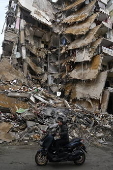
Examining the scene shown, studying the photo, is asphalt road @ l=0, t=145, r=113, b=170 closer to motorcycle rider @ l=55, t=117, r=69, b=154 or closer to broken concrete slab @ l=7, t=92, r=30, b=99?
motorcycle rider @ l=55, t=117, r=69, b=154

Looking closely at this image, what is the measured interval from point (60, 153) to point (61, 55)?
21111mm

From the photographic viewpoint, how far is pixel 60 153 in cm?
572

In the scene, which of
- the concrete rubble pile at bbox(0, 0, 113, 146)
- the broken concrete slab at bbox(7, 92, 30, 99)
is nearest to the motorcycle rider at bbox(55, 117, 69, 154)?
the concrete rubble pile at bbox(0, 0, 113, 146)

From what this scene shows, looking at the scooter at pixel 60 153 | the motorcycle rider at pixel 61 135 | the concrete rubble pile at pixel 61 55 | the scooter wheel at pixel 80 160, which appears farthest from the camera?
the concrete rubble pile at pixel 61 55

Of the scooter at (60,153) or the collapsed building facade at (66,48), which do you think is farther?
the collapsed building facade at (66,48)

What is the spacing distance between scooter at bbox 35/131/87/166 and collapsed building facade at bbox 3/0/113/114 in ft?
45.6

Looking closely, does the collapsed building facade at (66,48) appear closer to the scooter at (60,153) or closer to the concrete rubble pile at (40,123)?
the concrete rubble pile at (40,123)

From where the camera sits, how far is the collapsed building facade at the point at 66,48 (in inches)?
810

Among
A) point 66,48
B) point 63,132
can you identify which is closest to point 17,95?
point 63,132

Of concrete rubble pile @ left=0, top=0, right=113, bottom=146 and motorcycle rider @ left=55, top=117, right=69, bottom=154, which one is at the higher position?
concrete rubble pile @ left=0, top=0, right=113, bottom=146

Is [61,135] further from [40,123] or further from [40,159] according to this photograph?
[40,123]

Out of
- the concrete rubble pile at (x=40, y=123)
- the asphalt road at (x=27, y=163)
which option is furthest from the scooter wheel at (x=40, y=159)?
the concrete rubble pile at (x=40, y=123)

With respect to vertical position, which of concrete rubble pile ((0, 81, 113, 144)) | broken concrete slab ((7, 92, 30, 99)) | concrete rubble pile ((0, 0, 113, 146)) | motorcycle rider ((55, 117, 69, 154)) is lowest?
concrete rubble pile ((0, 81, 113, 144))

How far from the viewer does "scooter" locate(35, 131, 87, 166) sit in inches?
221
